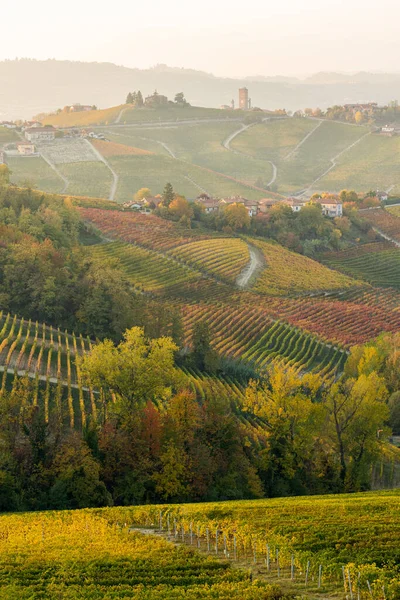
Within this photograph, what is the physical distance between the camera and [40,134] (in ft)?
505

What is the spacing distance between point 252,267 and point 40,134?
3425 inches

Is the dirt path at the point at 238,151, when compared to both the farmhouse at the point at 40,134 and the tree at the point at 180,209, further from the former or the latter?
the tree at the point at 180,209

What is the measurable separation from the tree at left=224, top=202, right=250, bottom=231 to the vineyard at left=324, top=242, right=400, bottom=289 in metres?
11.7

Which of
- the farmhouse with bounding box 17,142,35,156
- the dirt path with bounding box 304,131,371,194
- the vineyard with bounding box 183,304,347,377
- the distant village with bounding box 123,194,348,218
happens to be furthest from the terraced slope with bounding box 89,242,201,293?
the dirt path with bounding box 304,131,371,194

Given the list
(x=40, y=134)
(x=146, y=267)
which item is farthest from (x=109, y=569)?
(x=40, y=134)

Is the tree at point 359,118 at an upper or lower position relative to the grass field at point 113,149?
upper

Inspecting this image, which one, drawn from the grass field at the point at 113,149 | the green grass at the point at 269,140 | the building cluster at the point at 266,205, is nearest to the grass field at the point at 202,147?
the green grass at the point at 269,140

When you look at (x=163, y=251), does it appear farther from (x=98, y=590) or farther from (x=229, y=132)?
(x=229, y=132)

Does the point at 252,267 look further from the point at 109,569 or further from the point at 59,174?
the point at 59,174

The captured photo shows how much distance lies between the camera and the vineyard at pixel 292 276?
254 feet

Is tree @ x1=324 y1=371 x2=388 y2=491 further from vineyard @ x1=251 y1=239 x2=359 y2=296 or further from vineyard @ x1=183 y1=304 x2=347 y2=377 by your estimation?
vineyard @ x1=251 y1=239 x2=359 y2=296

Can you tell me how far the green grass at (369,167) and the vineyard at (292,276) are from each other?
74.5 metres

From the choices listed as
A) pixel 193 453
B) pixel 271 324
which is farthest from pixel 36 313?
pixel 193 453

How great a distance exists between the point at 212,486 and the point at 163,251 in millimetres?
51492
